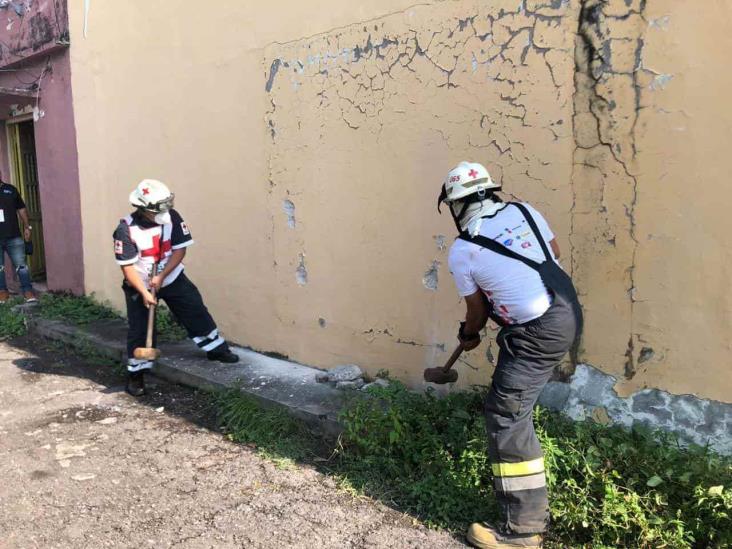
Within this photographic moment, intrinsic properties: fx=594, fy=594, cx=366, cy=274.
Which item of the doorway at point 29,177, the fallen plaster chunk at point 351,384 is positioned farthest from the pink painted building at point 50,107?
the fallen plaster chunk at point 351,384

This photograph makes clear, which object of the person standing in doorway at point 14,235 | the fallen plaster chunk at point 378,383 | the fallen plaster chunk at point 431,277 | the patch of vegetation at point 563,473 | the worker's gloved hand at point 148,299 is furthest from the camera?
the person standing in doorway at point 14,235

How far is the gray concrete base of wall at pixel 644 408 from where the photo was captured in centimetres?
296

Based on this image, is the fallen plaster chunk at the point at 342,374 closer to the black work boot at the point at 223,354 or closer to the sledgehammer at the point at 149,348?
the black work boot at the point at 223,354

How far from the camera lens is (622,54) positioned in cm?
307

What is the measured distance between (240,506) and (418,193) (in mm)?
2266

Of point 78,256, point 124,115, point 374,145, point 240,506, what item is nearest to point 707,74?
point 374,145

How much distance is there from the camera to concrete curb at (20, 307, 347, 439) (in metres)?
4.06

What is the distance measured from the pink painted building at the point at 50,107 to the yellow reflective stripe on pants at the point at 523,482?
6.68 meters

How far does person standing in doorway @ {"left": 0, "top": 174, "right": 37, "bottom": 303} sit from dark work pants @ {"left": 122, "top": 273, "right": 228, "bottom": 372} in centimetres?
394

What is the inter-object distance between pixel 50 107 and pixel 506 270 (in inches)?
287

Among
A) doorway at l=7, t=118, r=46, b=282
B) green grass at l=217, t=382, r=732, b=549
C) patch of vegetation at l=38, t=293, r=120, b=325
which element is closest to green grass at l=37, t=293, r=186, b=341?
patch of vegetation at l=38, t=293, r=120, b=325

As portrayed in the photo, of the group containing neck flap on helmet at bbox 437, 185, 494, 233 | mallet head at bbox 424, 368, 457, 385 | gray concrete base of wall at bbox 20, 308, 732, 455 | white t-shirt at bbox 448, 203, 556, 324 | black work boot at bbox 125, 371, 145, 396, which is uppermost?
neck flap on helmet at bbox 437, 185, 494, 233

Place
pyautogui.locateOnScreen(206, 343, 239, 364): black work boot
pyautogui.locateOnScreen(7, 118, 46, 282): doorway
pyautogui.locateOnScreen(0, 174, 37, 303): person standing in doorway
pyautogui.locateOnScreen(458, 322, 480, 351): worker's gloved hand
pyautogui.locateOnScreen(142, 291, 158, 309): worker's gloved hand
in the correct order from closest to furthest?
pyautogui.locateOnScreen(458, 322, 480, 351): worker's gloved hand < pyautogui.locateOnScreen(142, 291, 158, 309): worker's gloved hand < pyautogui.locateOnScreen(206, 343, 239, 364): black work boot < pyautogui.locateOnScreen(0, 174, 37, 303): person standing in doorway < pyautogui.locateOnScreen(7, 118, 46, 282): doorway

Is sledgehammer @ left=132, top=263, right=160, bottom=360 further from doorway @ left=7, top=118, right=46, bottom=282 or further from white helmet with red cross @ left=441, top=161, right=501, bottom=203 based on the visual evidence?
doorway @ left=7, top=118, right=46, bottom=282
